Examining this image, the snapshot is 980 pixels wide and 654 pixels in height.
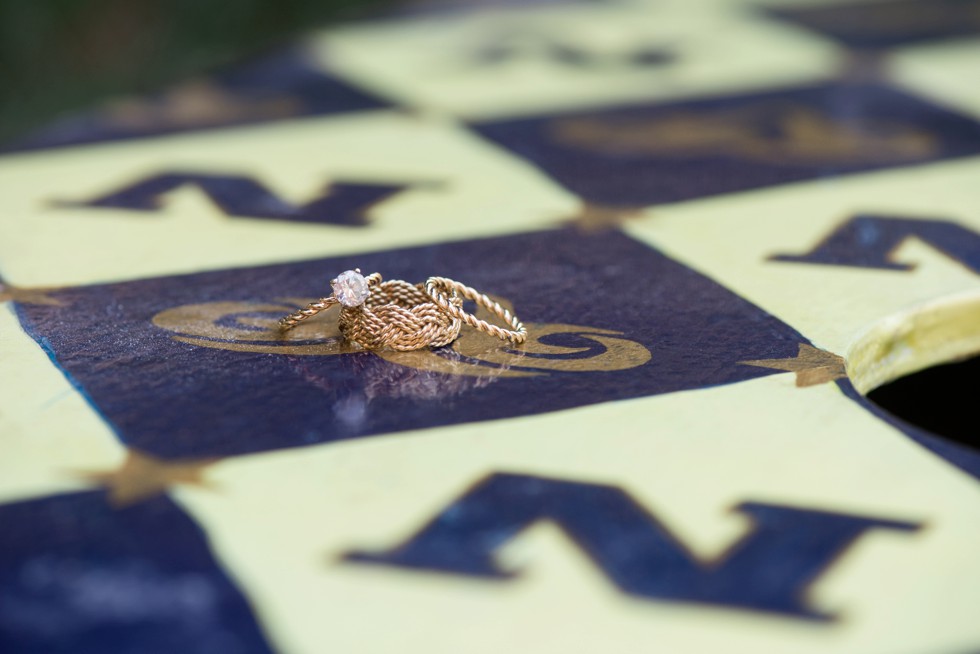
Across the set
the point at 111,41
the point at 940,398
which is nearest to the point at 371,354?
the point at 940,398

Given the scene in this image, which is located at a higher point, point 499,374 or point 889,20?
point 889,20

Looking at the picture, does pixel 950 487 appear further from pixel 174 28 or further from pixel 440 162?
pixel 174 28

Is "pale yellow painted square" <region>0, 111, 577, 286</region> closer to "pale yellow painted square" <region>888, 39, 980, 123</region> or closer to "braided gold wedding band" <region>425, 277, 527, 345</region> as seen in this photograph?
"braided gold wedding band" <region>425, 277, 527, 345</region>

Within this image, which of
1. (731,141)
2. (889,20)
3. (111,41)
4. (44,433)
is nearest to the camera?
(44,433)

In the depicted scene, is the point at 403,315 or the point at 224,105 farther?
the point at 224,105

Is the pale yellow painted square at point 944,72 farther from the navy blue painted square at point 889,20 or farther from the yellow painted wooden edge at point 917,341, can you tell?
the yellow painted wooden edge at point 917,341

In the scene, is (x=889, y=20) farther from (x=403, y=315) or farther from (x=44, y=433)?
(x=44, y=433)

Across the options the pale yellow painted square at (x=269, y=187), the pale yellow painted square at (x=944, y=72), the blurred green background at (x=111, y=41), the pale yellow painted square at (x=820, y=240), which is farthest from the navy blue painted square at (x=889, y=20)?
the blurred green background at (x=111, y=41)
